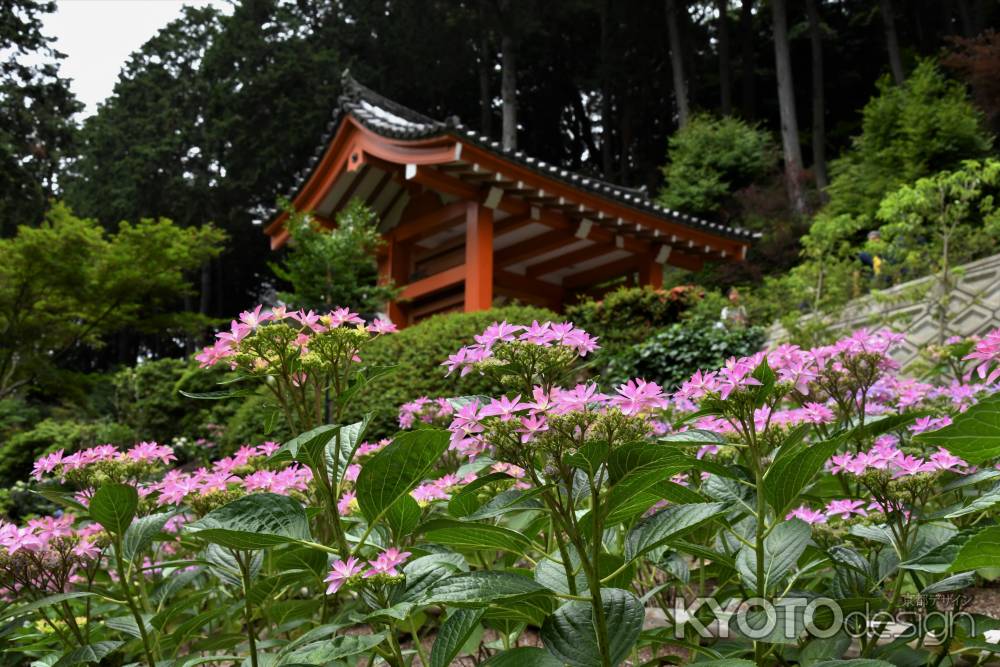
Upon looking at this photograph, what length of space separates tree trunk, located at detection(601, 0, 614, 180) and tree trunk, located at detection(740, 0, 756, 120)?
12.3 feet

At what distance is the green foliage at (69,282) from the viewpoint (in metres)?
9.71

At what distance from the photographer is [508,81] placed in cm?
1880

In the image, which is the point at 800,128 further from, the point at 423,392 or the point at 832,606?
the point at 832,606

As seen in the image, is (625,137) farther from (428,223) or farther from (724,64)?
(428,223)

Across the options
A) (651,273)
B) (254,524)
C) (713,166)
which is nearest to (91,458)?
Result: (254,524)

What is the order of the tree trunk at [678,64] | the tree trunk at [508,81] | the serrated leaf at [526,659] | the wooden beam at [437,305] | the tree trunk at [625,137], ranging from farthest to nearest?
the tree trunk at [625,137]
the tree trunk at [678,64]
the tree trunk at [508,81]
the wooden beam at [437,305]
the serrated leaf at [526,659]

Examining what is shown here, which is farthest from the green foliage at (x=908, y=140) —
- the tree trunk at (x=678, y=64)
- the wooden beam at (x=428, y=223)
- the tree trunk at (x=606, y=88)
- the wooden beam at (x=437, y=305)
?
the tree trunk at (x=606, y=88)

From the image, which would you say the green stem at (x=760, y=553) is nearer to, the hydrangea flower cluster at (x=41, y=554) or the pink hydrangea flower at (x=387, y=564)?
the pink hydrangea flower at (x=387, y=564)

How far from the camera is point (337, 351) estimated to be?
47.0 inches

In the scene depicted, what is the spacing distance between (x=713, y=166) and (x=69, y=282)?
13.3 m

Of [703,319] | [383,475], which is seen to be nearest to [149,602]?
[383,475]

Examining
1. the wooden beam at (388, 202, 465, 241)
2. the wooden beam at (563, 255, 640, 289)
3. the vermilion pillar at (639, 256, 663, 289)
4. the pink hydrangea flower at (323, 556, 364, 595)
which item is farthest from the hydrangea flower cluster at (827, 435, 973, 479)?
the wooden beam at (563, 255, 640, 289)

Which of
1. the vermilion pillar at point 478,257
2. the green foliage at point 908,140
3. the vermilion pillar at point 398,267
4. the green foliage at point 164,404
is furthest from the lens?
the green foliage at point 908,140

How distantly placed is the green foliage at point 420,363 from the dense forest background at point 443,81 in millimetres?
12158
